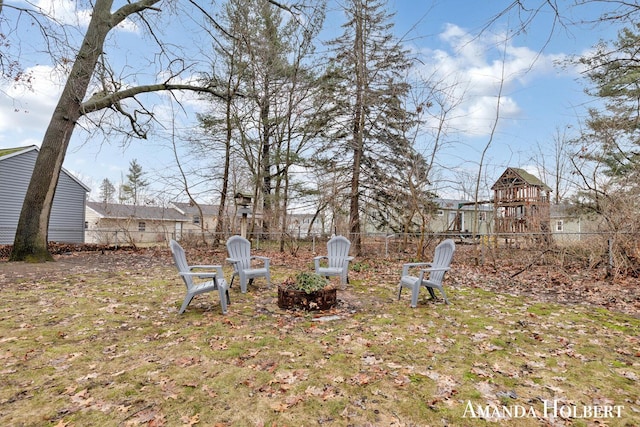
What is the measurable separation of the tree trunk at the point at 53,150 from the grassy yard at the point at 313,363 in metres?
3.98

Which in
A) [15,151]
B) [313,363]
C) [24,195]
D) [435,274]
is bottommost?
[313,363]

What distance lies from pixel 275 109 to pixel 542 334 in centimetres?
1036

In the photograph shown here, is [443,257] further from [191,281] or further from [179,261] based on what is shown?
[179,261]

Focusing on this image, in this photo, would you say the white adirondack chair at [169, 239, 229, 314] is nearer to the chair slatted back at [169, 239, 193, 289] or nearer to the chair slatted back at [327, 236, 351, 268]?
the chair slatted back at [169, 239, 193, 289]

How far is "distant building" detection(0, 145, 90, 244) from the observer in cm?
1280

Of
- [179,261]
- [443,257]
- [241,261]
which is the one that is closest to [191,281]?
[179,261]

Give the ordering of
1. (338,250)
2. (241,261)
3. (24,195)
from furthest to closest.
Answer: (24,195) → (338,250) → (241,261)

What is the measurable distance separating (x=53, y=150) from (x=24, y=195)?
806cm

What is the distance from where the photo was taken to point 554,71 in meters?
4.75

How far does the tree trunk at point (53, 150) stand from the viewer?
25.9ft

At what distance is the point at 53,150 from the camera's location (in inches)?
317

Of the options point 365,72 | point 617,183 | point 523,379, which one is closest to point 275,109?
point 365,72

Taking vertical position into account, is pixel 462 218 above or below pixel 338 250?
above

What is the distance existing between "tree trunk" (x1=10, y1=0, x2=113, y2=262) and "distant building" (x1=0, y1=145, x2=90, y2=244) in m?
4.36
